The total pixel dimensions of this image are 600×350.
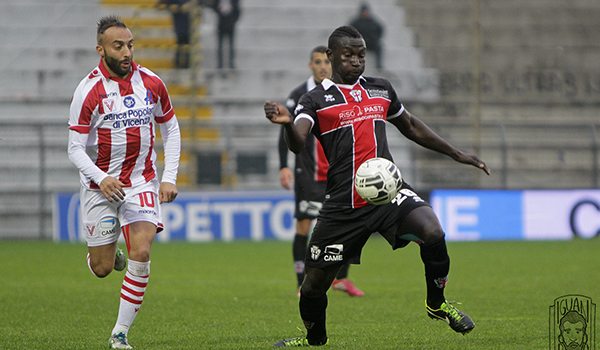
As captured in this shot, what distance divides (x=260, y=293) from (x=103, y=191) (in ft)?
10.4

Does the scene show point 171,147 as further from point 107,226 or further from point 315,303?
point 315,303

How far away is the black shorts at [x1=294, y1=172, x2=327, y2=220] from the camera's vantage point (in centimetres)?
745

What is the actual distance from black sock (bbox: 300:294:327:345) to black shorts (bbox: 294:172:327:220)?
2609 millimetres

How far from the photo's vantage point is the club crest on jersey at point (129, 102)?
5117 mm

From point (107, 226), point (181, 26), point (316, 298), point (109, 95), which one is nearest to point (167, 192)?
point (107, 226)

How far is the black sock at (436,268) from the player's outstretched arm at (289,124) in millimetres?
959

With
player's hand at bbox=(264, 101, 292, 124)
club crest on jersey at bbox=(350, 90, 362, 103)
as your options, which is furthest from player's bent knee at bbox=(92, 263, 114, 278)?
club crest on jersey at bbox=(350, 90, 362, 103)

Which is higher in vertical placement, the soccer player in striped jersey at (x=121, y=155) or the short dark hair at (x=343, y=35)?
the short dark hair at (x=343, y=35)

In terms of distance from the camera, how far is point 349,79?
482 cm

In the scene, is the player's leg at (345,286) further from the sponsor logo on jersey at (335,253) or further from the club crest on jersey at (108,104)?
the club crest on jersey at (108,104)

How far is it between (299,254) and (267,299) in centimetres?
57

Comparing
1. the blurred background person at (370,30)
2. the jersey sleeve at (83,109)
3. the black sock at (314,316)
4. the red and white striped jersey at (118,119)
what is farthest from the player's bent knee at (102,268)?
the blurred background person at (370,30)

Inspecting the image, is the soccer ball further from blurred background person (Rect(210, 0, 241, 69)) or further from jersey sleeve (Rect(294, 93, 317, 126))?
blurred background person (Rect(210, 0, 241, 69))

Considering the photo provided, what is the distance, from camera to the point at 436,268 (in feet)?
15.2
